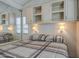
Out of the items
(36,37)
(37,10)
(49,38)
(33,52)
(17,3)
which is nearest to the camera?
(33,52)

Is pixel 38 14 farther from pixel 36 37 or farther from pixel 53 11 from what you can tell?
pixel 36 37

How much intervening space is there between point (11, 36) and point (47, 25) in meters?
1.15

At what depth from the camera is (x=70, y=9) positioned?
2.39 meters

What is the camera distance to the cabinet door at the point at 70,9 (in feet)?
7.80

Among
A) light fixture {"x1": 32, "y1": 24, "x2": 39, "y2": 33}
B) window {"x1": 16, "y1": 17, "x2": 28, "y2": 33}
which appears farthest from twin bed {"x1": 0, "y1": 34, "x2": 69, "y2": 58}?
light fixture {"x1": 32, "y1": 24, "x2": 39, "y2": 33}

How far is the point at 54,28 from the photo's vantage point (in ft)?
8.59

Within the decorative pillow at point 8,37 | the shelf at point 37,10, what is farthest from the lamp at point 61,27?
the decorative pillow at point 8,37

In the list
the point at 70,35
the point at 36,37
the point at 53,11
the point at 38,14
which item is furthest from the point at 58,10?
the point at 36,37

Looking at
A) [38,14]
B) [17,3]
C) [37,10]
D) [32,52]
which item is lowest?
[32,52]

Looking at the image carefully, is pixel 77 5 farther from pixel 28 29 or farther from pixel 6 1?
pixel 6 1

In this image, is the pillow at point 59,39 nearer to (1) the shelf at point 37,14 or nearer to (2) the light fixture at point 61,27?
(2) the light fixture at point 61,27

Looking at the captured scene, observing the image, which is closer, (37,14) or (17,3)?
(17,3)

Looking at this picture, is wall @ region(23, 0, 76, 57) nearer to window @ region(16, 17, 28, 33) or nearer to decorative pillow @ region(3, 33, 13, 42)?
window @ region(16, 17, 28, 33)

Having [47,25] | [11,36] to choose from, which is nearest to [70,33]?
[47,25]
